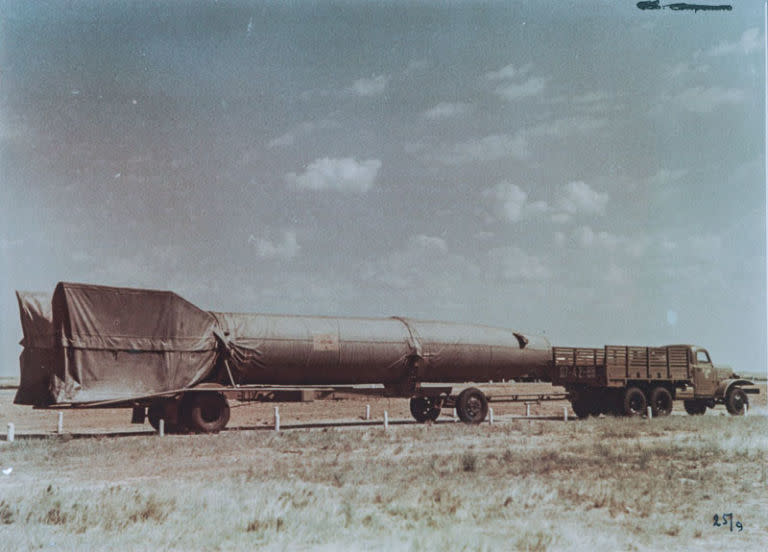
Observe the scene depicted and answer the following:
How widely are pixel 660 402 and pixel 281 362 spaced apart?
1390cm

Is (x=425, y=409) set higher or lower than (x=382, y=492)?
higher

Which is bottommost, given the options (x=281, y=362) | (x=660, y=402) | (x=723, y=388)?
(x=660, y=402)

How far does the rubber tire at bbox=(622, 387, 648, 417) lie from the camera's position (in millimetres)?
25438

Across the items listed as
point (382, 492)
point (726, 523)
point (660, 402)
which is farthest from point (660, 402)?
point (382, 492)

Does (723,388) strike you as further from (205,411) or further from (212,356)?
(205,411)

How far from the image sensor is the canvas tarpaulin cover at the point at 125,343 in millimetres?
17969

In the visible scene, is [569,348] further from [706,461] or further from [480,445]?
[706,461]

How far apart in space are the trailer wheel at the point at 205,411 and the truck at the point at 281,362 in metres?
0.03

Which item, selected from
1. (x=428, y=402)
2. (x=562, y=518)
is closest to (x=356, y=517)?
(x=562, y=518)

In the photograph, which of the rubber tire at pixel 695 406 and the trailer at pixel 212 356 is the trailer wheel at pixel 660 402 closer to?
the rubber tire at pixel 695 406

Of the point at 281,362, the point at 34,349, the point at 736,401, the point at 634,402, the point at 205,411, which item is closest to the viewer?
the point at 34,349

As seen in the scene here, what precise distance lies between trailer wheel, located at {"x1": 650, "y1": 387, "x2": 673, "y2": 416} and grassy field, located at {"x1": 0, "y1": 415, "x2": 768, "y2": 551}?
7407mm

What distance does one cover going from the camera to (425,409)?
995 inches

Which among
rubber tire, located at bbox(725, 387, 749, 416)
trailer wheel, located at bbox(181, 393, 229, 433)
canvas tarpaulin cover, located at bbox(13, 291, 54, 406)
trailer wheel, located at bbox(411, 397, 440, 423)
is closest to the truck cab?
rubber tire, located at bbox(725, 387, 749, 416)
